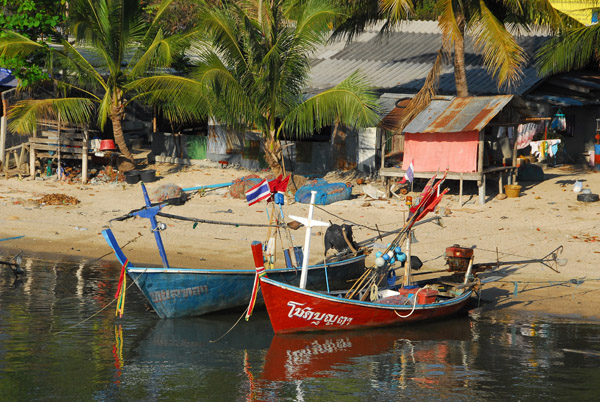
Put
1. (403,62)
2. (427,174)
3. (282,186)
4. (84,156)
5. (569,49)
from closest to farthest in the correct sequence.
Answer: (282,186) → (427,174) → (569,49) → (84,156) → (403,62)

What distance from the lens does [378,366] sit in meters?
14.1

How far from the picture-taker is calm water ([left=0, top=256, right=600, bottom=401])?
12.8 m

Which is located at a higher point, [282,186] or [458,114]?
[458,114]

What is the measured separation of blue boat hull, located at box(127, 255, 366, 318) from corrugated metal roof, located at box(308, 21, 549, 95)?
14.1 metres

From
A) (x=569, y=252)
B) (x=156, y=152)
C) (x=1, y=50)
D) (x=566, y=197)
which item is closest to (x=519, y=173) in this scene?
(x=566, y=197)

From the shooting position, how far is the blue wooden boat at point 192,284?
15.9 metres

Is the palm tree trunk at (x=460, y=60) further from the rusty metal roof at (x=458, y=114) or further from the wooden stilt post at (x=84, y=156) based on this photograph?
the wooden stilt post at (x=84, y=156)

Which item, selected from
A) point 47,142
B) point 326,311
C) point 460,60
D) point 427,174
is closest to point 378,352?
point 326,311

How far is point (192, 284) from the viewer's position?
16.4 m

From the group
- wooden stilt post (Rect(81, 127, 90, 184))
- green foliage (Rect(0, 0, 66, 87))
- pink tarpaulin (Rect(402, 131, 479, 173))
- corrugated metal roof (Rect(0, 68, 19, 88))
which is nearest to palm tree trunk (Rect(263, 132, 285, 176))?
pink tarpaulin (Rect(402, 131, 479, 173))

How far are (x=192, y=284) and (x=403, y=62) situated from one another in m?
18.7

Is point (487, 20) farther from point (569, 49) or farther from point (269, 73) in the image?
point (269, 73)

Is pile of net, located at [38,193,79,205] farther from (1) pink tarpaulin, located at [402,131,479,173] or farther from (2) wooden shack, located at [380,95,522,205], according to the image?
(1) pink tarpaulin, located at [402,131,479,173]

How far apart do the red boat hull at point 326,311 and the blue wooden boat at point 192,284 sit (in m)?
1.29
